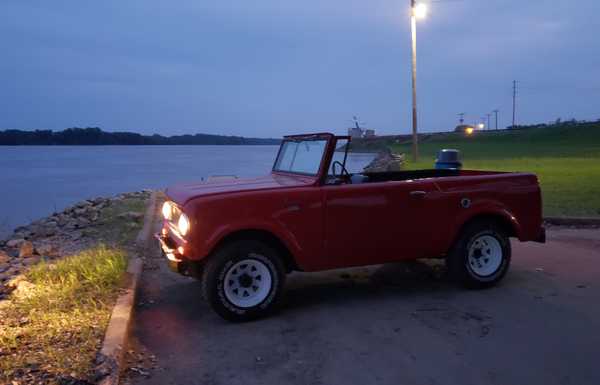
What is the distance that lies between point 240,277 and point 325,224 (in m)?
0.97

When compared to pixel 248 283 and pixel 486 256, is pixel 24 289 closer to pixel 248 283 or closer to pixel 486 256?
pixel 248 283

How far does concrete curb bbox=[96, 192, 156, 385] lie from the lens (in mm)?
4176

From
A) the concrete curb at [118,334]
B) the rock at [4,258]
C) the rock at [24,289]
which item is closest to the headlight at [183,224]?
the concrete curb at [118,334]

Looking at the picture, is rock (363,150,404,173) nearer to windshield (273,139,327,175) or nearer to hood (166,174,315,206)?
windshield (273,139,327,175)

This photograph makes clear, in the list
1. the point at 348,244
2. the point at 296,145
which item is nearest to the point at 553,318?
the point at 348,244

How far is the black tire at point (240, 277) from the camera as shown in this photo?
540cm

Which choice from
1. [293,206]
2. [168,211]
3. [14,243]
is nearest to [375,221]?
[293,206]

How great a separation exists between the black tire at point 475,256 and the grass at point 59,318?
361 cm

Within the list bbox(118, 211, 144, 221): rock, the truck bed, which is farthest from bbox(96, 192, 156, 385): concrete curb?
bbox(118, 211, 144, 221): rock

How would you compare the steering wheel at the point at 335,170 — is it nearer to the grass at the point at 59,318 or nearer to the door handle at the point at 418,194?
the door handle at the point at 418,194

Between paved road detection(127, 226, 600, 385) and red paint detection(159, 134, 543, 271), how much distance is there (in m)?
0.58

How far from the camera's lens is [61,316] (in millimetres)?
5270

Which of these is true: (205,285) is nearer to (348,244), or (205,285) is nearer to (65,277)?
(348,244)

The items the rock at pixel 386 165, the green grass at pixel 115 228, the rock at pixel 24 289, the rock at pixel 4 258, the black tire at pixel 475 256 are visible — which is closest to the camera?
the rock at pixel 24 289
